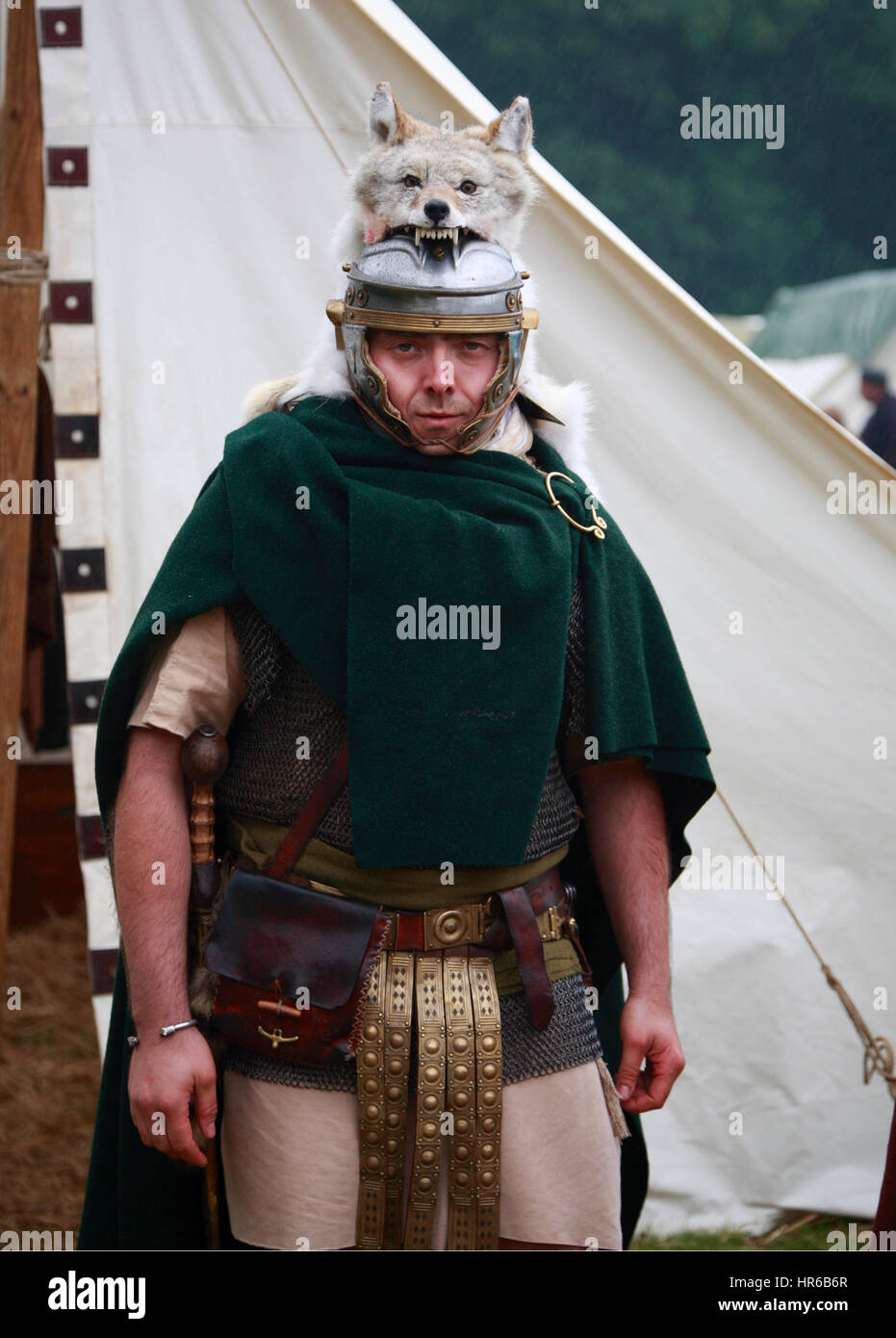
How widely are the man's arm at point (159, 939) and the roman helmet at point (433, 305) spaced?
622mm

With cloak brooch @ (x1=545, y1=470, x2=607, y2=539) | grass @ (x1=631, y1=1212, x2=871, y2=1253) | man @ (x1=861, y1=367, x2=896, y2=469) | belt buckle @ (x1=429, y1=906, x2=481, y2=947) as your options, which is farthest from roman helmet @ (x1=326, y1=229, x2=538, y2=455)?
man @ (x1=861, y1=367, x2=896, y2=469)

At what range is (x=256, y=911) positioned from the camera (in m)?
2.19

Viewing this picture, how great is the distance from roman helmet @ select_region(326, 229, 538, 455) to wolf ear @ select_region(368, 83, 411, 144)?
0.59 feet

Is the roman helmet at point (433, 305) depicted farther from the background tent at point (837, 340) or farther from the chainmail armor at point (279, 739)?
the background tent at point (837, 340)

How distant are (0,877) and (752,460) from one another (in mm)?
2051

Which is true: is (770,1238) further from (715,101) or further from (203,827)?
(715,101)

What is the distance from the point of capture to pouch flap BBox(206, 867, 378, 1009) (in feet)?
7.04

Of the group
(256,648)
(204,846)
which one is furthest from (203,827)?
(256,648)

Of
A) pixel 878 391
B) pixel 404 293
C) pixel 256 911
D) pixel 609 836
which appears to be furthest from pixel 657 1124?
pixel 878 391

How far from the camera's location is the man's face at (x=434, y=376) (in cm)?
218

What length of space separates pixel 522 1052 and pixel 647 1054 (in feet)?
0.74

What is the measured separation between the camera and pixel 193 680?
7.06 ft

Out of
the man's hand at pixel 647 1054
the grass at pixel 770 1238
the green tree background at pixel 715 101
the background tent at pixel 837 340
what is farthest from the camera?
the green tree background at pixel 715 101

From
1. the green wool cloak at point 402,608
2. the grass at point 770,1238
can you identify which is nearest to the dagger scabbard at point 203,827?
the green wool cloak at point 402,608
